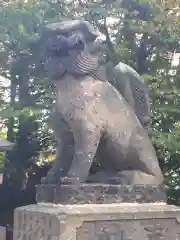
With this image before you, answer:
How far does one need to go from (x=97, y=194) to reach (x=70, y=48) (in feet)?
3.68

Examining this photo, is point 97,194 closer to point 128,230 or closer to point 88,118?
point 128,230

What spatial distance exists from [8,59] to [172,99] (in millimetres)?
2956

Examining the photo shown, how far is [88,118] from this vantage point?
3.34 m

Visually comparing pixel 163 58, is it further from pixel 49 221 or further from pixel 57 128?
pixel 49 221

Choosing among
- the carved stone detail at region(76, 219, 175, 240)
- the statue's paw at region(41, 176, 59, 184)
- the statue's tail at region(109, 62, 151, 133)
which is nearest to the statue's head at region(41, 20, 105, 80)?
the statue's tail at region(109, 62, 151, 133)

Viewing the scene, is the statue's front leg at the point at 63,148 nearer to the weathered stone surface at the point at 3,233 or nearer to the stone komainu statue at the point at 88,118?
the stone komainu statue at the point at 88,118

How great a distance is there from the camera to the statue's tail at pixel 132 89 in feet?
12.4

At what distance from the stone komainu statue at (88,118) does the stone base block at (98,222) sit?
0.24 m

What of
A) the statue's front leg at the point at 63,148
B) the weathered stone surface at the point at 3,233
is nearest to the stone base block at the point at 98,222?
→ the statue's front leg at the point at 63,148

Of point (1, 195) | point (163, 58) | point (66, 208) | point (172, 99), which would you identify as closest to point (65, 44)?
point (66, 208)

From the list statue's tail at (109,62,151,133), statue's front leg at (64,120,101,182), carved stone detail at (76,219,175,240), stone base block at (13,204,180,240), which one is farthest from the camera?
statue's tail at (109,62,151,133)

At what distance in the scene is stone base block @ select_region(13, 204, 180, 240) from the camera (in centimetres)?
300

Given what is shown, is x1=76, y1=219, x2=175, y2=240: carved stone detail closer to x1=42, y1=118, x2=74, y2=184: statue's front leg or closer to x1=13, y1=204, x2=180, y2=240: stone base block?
x1=13, y1=204, x2=180, y2=240: stone base block

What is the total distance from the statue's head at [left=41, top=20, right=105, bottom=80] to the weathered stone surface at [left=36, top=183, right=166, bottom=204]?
2.90ft
